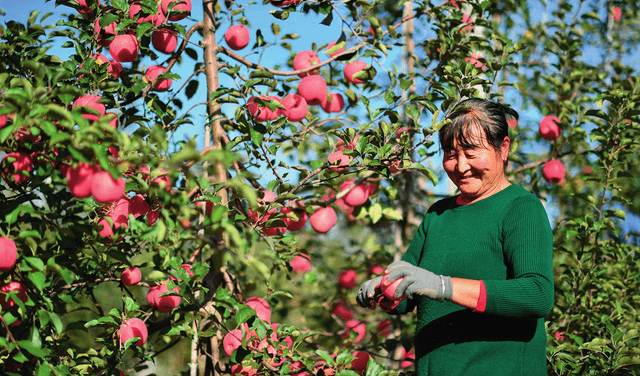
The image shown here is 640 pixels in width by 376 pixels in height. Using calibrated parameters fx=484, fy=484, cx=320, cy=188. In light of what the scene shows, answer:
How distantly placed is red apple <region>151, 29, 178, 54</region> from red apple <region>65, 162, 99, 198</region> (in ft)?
2.84

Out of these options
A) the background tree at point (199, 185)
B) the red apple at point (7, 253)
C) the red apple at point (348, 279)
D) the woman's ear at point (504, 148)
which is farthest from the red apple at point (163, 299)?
the red apple at point (348, 279)

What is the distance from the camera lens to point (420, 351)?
144 cm

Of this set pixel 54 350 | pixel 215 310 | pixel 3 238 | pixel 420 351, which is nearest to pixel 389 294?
pixel 420 351

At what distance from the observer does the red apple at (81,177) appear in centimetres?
119

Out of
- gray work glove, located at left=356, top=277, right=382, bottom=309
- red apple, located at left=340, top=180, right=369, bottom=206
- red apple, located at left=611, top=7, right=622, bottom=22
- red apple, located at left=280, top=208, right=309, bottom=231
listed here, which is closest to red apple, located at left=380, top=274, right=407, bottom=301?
gray work glove, located at left=356, top=277, right=382, bottom=309

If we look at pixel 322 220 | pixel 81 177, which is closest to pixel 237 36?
pixel 322 220

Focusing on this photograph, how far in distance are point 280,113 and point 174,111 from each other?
0.52m

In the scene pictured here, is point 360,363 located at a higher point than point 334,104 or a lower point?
lower

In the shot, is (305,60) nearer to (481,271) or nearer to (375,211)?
(375,211)

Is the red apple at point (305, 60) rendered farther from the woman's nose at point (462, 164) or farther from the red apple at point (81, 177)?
the red apple at point (81, 177)

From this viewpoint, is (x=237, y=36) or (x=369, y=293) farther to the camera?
(x=237, y=36)

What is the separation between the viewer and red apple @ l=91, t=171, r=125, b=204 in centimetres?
120

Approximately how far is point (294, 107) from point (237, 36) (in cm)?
41

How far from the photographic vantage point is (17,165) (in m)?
A: 1.26
